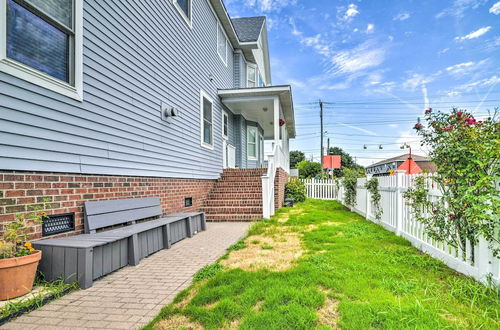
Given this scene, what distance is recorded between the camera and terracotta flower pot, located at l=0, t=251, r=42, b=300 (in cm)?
249

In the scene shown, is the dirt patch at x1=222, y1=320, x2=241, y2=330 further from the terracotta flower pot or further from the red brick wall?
the red brick wall

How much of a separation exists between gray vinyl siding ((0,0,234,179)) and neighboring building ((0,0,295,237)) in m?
0.02

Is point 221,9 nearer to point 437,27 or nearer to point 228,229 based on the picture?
point 228,229

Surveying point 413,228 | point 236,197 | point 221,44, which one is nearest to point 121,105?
point 236,197

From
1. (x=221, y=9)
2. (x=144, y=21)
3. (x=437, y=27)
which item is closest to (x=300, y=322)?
(x=144, y=21)

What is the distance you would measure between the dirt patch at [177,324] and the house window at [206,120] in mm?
6504

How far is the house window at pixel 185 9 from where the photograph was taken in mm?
7208

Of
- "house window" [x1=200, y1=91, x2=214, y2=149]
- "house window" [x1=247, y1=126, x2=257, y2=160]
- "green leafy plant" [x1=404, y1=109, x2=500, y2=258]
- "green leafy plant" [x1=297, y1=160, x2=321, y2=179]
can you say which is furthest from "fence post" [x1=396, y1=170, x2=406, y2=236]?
"green leafy plant" [x1=297, y1=160, x2=321, y2=179]

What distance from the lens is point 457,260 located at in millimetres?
3377

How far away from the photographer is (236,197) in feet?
29.1

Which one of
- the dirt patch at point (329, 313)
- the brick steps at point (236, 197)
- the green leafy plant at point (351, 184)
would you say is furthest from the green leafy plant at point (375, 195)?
the dirt patch at point (329, 313)

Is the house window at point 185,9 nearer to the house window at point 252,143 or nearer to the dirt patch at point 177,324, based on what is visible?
the house window at point 252,143

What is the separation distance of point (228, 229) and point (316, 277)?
147 inches

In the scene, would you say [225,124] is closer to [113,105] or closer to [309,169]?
[113,105]
